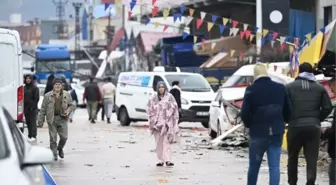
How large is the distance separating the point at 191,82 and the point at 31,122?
29.1 feet

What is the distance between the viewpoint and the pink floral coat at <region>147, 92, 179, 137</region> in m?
16.6

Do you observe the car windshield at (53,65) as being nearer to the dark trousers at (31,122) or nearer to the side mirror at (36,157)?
the dark trousers at (31,122)

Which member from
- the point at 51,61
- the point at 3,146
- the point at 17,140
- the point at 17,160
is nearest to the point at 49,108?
the point at 17,140

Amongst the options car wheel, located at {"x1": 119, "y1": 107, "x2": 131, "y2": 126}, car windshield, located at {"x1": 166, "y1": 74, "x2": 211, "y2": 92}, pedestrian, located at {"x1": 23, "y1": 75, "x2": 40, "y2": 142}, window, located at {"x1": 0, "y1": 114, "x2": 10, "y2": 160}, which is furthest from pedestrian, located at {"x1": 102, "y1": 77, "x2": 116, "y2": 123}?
window, located at {"x1": 0, "y1": 114, "x2": 10, "y2": 160}

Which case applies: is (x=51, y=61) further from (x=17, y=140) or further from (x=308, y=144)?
(x=17, y=140)

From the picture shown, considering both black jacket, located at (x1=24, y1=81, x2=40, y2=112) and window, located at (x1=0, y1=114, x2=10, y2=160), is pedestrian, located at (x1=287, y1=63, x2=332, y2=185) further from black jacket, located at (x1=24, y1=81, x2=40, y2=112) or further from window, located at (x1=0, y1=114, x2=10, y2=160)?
black jacket, located at (x1=24, y1=81, x2=40, y2=112)

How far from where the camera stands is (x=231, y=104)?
70.0ft

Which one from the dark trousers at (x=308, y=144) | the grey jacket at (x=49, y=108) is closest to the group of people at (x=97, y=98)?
the grey jacket at (x=49, y=108)

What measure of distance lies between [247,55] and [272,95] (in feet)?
108

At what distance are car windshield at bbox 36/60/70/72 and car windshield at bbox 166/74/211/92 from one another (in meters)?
24.9

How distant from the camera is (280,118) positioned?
11398mm

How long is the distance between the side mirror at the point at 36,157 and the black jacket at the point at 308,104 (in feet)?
17.2

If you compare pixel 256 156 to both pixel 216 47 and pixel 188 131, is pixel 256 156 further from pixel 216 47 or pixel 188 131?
pixel 216 47

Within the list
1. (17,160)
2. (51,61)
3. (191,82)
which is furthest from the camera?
(51,61)
